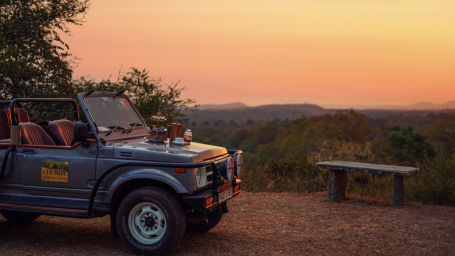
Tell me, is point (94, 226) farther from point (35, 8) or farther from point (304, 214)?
point (35, 8)

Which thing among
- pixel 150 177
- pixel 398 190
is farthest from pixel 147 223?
pixel 398 190

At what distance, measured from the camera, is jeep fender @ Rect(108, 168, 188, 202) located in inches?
225

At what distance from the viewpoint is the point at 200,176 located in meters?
5.98

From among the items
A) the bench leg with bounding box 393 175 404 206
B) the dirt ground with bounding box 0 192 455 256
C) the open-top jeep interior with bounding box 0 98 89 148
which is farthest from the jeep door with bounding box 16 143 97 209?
the bench leg with bounding box 393 175 404 206

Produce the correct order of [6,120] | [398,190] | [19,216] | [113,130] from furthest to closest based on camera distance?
[398,190] < [19,216] < [6,120] < [113,130]

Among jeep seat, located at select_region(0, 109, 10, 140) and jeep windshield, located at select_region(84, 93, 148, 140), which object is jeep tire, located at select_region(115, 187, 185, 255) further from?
jeep seat, located at select_region(0, 109, 10, 140)

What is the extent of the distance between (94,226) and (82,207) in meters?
1.63

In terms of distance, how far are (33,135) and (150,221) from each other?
6.81 feet

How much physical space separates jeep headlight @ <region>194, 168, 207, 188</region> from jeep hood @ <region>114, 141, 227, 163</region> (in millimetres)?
125

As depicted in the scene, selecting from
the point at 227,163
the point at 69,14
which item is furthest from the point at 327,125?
the point at 227,163

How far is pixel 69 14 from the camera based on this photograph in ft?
50.2

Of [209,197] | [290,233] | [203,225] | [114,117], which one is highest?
[114,117]

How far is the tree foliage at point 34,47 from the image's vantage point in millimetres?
13102

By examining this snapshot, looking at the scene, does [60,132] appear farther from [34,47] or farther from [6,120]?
[34,47]
